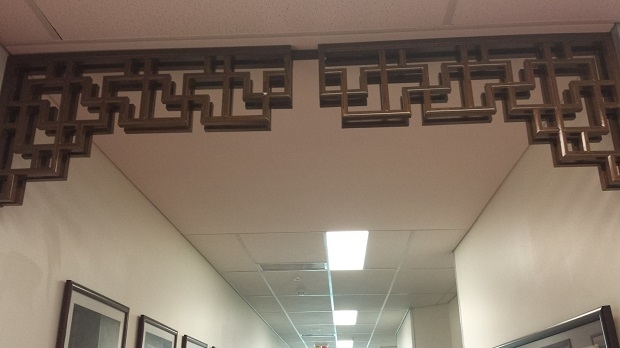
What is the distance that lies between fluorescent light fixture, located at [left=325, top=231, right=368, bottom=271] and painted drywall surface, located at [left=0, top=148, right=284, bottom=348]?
944 mm

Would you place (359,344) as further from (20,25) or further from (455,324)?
(20,25)

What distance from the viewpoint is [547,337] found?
196 centimetres

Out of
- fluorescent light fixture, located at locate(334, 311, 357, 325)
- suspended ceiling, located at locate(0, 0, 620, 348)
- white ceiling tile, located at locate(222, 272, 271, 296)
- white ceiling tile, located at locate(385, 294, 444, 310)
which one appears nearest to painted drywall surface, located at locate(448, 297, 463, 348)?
white ceiling tile, located at locate(385, 294, 444, 310)

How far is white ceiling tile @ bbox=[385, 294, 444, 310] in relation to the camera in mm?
5242

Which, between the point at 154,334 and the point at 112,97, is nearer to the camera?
the point at 112,97

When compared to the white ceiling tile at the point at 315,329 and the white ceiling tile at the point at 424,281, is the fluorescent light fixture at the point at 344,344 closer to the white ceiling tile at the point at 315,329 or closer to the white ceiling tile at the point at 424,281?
the white ceiling tile at the point at 315,329

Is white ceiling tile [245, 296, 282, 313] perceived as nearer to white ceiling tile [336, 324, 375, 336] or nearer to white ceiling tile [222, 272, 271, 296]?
white ceiling tile [222, 272, 271, 296]

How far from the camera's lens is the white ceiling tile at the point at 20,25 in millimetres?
1351

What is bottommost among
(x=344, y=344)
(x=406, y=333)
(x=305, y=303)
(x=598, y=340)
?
(x=598, y=340)

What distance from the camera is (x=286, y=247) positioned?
3559 mm

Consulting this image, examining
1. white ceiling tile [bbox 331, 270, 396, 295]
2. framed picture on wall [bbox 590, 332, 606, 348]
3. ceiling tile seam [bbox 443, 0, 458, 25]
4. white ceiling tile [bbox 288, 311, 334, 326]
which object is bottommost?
framed picture on wall [bbox 590, 332, 606, 348]

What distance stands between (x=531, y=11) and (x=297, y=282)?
3.47 metres

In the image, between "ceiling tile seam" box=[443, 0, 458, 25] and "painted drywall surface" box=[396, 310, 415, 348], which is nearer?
"ceiling tile seam" box=[443, 0, 458, 25]

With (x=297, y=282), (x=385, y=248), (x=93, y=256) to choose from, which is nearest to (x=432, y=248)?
(x=385, y=248)
